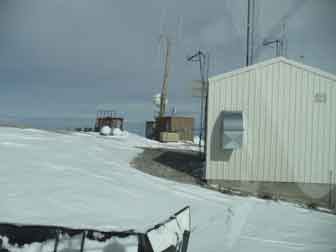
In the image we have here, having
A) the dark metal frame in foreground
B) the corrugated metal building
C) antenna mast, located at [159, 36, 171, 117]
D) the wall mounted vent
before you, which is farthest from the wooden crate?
the dark metal frame in foreground

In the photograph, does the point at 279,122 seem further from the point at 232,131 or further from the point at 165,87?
the point at 165,87

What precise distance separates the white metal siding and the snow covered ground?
1.21 metres

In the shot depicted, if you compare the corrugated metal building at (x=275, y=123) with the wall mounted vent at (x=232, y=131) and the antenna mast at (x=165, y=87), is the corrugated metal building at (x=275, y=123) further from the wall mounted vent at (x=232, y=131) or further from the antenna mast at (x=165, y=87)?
the antenna mast at (x=165, y=87)

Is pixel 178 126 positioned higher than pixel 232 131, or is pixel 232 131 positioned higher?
pixel 178 126

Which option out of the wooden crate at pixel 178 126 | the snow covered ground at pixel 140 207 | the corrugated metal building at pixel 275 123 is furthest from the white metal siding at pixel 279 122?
the wooden crate at pixel 178 126

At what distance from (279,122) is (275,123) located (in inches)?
3.9

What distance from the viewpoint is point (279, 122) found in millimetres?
7352

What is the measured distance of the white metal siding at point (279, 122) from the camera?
23.8 ft

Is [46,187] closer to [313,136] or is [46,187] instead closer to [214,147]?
[214,147]

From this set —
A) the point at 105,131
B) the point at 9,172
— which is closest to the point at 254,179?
the point at 9,172

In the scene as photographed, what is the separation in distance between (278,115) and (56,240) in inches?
241

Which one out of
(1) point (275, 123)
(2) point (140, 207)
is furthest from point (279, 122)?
(2) point (140, 207)

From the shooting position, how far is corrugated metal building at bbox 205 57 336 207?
723 cm

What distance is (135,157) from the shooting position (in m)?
10.4
